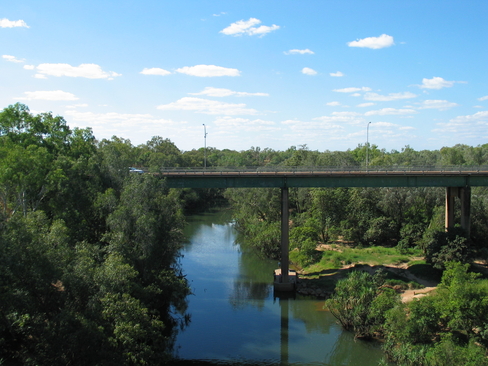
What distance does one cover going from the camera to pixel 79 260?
69.4ft

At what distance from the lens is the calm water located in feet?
87.7

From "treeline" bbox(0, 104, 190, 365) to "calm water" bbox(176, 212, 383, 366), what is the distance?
249cm

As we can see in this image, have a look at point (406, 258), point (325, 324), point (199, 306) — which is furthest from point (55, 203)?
point (406, 258)

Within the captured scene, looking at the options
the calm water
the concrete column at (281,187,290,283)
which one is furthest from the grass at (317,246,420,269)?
the calm water

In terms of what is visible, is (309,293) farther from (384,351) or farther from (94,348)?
(94,348)

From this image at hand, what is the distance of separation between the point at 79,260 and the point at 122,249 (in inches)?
186

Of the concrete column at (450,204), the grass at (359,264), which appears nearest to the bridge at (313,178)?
the concrete column at (450,204)

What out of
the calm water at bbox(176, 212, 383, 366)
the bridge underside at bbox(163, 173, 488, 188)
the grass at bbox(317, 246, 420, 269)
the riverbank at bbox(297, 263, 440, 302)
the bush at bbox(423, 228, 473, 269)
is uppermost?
the bridge underside at bbox(163, 173, 488, 188)

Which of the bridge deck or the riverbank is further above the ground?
the bridge deck

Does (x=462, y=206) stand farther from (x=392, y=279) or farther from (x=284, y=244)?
(x=284, y=244)

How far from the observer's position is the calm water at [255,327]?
26734 millimetres

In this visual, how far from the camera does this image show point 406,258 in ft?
146

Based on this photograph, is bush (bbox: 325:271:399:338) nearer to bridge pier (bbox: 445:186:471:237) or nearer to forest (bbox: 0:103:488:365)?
forest (bbox: 0:103:488:365)

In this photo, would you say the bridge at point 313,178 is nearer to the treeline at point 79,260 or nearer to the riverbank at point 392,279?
the riverbank at point 392,279
